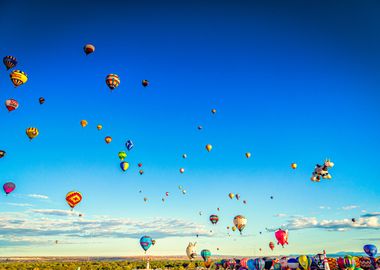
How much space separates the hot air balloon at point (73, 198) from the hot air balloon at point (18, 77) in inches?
577

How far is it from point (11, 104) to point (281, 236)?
39.7 metres

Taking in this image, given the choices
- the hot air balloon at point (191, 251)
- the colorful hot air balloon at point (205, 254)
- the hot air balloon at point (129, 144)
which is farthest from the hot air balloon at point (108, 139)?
the colorful hot air balloon at point (205, 254)

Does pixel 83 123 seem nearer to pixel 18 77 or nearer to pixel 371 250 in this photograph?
pixel 18 77

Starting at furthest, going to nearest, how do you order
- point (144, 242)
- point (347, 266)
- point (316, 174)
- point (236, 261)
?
point (236, 261)
point (144, 242)
point (347, 266)
point (316, 174)

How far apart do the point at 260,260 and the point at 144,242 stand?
16049 mm

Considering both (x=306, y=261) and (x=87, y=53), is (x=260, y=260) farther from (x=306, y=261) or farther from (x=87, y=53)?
(x=87, y=53)

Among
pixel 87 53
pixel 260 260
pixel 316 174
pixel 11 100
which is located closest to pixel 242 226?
pixel 260 260

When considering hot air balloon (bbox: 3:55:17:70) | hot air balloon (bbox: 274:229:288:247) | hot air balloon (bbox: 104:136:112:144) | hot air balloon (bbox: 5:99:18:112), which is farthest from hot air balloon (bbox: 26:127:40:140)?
hot air balloon (bbox: 274:229:288:247)

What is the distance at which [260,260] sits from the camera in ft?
139

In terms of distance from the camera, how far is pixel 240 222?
144 feet

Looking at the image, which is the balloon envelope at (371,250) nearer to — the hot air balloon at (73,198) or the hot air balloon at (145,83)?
the hot air balloon at (145,83)

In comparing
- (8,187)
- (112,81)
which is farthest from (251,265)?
(8,187)

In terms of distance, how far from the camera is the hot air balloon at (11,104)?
1527 inches

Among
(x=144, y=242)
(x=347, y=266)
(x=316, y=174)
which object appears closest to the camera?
(x=316, y=174)
